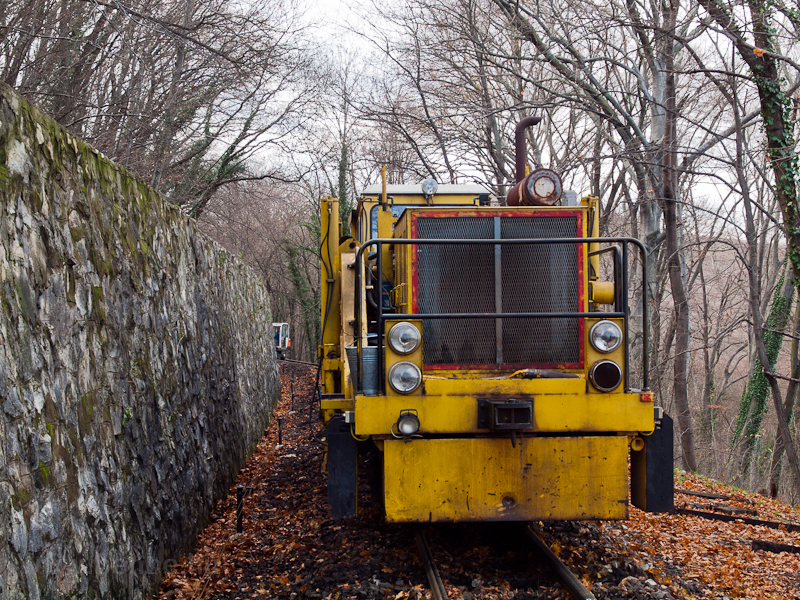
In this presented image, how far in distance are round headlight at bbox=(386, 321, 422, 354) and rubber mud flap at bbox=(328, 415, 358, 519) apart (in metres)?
0.65

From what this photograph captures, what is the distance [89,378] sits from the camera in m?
3.79

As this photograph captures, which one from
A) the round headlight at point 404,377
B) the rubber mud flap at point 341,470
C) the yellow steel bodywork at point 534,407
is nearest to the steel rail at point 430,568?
the rubber mud flap at point 341,470

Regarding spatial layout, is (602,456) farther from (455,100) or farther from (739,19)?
(455,100)

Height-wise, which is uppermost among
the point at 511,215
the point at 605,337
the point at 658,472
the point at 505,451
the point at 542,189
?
the point at 542,189

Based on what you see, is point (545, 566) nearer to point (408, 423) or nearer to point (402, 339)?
point (408, 423)

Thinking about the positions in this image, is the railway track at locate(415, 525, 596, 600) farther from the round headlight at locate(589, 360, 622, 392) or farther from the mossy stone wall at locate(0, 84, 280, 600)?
the mossy stone wall at locate(0, 84, 280, 600)

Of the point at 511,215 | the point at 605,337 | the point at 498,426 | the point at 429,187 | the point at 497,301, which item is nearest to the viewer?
the point at 498,426

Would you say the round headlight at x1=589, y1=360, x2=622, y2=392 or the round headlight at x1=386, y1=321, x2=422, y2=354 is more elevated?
the round headlight at x1=386, y1=321, x2=422, y2=354

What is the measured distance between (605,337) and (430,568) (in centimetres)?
195

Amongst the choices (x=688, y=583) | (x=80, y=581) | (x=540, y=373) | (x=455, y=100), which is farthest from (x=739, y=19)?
(x=80, y=581)

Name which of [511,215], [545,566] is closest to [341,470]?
[545,566]

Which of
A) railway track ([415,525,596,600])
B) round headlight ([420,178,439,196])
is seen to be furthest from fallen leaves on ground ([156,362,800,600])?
round headlight ([420,178,439,196])

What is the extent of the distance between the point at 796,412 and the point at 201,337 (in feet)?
49.5

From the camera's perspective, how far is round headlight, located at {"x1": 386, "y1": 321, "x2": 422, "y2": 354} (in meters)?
4.34
